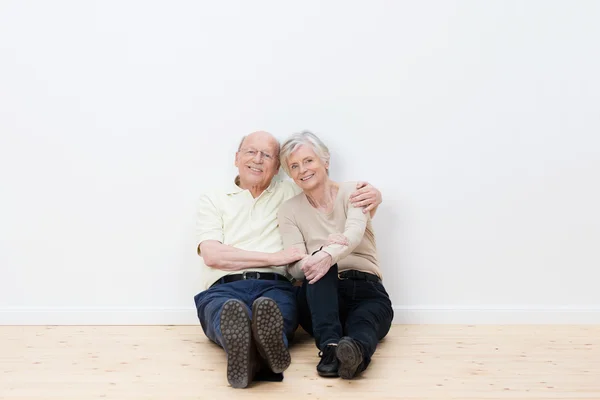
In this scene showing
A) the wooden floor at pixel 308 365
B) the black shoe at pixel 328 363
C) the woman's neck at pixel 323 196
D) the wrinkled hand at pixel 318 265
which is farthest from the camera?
the woman's neck at pixel 323 196

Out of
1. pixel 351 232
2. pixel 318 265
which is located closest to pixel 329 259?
pixel 318 265

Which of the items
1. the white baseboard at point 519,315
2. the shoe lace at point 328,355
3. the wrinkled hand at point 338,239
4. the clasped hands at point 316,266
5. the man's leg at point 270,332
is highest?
the wrinkled hand at point 338,239

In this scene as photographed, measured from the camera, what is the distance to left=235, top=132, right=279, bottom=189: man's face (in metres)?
2.96

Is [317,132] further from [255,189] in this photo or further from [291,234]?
[291,234]

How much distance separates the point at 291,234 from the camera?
9.31ft

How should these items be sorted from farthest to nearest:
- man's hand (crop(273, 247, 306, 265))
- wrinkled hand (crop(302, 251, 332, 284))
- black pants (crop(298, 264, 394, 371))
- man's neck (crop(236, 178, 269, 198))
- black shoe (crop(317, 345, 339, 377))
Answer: man's neck (crop(236, 178, 269, 198)) < man's hand (crop(273, 247, 306, 265)) < wrinkled hand (crop(302, 251, 332, 284)) < black pants (crop(298, 264, 394, 371)) < black shoe (crop(317, 345, 339, 377))

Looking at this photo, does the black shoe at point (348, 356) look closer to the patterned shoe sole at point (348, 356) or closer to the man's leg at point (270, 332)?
the patterned shoe sole at point (348, 356)

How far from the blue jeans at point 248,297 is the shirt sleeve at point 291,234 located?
0.30 ft

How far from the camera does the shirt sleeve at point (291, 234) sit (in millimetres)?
2793

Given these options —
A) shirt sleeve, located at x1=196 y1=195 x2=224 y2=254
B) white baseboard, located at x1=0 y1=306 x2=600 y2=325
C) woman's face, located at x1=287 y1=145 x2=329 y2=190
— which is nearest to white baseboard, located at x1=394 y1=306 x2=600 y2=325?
white baseboard, located at x1=0 y1=306 x2=600 y2=325

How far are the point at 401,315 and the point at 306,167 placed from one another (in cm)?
92

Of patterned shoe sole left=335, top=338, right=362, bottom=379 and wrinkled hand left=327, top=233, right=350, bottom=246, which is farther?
wrinkled hand left=327, top=233, right=350, bottom=246

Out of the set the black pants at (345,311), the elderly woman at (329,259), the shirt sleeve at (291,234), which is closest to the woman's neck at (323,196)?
the elderly woman at (329,259)

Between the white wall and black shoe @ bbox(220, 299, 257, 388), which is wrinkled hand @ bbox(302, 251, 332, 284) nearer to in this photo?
black shoe @ bbox(220, 299, 257, 388)
